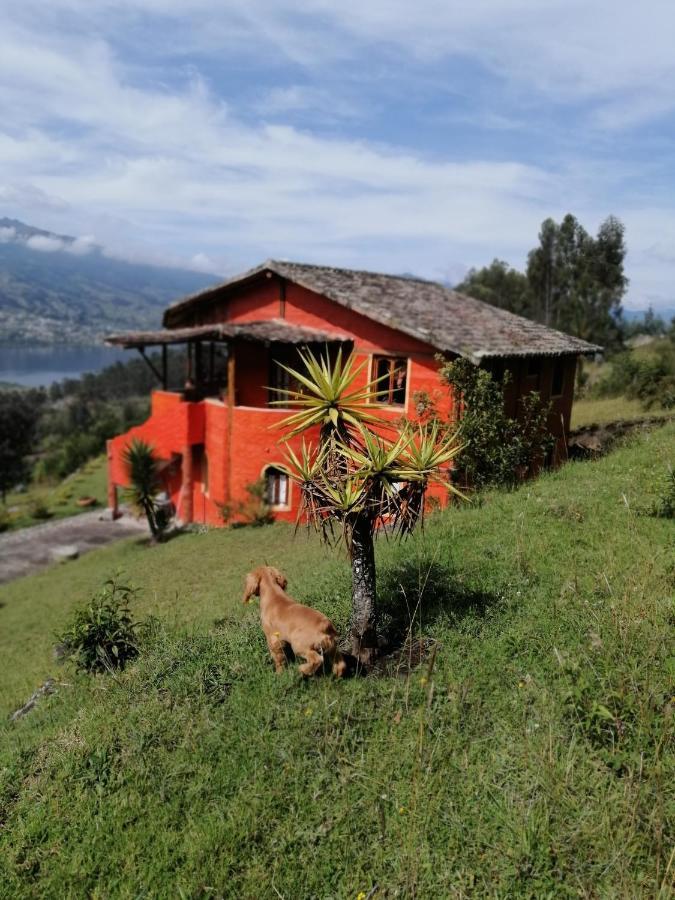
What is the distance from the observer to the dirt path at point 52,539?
20.4 metres

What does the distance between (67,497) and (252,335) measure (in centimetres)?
2149

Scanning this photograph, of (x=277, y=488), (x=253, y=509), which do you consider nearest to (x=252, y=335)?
(x=277, y=488)

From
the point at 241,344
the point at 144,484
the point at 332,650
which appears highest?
the point at 241,344

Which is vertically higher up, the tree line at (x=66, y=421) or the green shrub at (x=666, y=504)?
the green shrub at (x=666, y=504)

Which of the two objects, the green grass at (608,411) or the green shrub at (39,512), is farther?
the green shrub at (39,512)

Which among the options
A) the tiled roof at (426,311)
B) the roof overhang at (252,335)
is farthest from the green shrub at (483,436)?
the roof overhang at (252,335)

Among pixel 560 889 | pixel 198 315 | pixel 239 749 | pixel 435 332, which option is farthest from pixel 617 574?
pixel 198 315

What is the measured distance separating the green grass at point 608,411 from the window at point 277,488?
11.1 metres

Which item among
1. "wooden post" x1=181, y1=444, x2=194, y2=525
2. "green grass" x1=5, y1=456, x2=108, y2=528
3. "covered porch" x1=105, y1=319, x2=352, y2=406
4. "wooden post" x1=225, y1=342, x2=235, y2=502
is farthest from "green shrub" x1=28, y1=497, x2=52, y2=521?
"wooden post" x1=225, y1=342, x2=235, y2=502

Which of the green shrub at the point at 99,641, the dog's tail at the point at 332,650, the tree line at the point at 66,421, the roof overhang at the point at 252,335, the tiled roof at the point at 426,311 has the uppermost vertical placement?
the tiled roof at the point at 426,311

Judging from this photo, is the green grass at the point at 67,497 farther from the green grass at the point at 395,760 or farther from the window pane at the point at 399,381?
the green grass at the point at 395,760

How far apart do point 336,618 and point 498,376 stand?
1128 cm

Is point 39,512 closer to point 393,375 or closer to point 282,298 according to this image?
point 282,298

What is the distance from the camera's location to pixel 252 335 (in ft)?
56.9
